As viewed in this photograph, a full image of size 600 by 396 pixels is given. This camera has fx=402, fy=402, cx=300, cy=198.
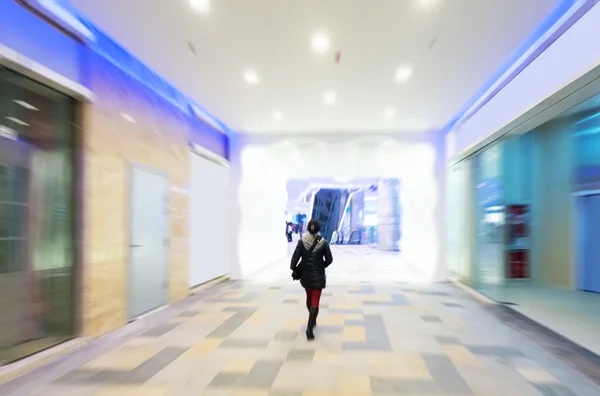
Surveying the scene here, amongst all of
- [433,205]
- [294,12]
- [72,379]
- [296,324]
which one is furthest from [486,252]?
[72,379]

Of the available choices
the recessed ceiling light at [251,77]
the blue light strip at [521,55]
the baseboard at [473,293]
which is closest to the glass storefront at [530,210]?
the baseboard at [473,293]

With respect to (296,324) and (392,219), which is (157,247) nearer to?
(296,324)

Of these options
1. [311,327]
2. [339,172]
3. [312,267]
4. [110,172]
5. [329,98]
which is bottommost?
[311,327]

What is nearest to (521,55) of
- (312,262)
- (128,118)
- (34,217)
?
(312,262)

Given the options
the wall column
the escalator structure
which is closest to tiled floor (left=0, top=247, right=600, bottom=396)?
the wall column

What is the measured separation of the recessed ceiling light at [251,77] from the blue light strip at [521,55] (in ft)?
13.0

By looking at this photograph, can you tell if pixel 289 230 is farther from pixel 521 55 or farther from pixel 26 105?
pixel 26 105

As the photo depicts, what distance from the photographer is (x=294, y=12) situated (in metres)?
4.60

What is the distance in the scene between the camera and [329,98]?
306 inches

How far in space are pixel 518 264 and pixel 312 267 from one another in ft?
23.6

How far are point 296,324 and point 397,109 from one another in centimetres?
503

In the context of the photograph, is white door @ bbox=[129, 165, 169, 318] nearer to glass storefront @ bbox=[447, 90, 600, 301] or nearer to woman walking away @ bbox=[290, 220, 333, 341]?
woman walking away @ bbox=[290, 220, 333, 341]

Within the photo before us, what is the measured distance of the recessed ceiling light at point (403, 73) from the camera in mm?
6312

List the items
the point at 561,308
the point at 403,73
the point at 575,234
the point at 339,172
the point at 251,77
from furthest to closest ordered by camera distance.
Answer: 1. the point at 339,172
2. the point at 575,234
3. the point at 561,308
4. the point at 251,77
5. the point at 403,73
